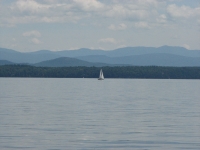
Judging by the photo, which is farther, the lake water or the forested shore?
the forested shore

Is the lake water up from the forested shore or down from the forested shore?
down

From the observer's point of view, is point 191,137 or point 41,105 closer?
point 191,137

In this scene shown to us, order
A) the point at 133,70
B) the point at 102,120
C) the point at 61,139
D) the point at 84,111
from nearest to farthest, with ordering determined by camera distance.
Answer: the point at 61,139, the point at 102,120, the point at 84,111, the point at 133,70

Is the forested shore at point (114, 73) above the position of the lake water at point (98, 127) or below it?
above

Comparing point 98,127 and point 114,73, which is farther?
point 114,73

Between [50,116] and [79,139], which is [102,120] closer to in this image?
[50,116]

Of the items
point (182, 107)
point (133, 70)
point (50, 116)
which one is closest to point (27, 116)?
point (50, 116)

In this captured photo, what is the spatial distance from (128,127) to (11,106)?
13.5 meters

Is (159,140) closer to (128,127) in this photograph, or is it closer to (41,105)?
(128,127)

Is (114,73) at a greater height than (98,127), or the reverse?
(114,73)

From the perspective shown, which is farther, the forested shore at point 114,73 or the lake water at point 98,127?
the forested shore at point 114,73

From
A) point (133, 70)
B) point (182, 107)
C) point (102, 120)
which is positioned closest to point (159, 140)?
point (102, 120)

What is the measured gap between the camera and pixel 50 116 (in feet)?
104

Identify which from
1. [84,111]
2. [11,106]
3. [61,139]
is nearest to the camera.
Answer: [61,139]
